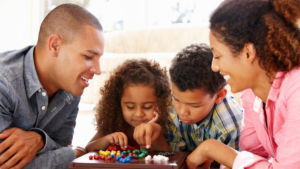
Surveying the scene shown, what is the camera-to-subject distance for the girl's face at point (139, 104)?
4.50ft

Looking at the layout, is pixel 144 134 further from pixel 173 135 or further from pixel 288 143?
pixel 288 143

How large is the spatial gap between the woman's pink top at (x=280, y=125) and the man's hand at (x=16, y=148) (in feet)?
2.41

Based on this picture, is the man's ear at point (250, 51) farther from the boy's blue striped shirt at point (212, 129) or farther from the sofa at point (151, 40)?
the sofa at point (151, 40)

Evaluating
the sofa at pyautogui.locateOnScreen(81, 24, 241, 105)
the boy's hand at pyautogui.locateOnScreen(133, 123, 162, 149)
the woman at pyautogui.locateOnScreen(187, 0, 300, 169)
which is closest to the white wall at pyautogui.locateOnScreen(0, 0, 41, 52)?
the sofa at pyautogui.locateOnScreen(81, 24, 241, 105)

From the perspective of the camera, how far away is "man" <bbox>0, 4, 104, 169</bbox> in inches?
41.3

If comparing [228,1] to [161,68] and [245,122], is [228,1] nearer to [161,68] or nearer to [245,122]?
[245,122]

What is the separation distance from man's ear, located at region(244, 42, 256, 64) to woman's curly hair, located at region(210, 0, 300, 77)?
10mm

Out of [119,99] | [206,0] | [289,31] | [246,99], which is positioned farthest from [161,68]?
[206,0]

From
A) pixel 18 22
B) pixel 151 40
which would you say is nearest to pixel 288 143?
pixel 151 40

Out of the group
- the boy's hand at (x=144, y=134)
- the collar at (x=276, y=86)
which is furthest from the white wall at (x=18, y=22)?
the collar at (x=276, y=86)

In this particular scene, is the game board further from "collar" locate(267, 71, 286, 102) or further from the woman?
"collar" locate(267, 71, 286, 102)

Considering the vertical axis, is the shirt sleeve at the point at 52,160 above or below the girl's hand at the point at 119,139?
below

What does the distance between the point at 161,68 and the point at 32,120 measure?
0.70 m

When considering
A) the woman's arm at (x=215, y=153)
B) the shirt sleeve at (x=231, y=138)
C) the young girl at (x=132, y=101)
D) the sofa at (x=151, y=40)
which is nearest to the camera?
the woman's arm at (x=215, y=153)
